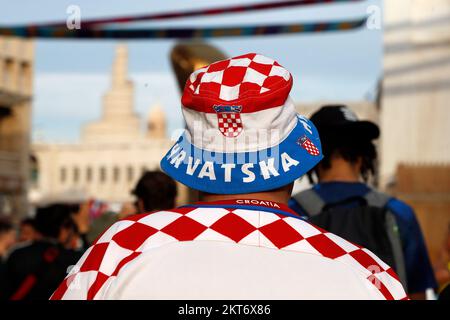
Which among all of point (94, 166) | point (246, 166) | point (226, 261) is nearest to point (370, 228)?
point (246, 166)

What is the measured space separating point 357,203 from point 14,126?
5063 centimetres

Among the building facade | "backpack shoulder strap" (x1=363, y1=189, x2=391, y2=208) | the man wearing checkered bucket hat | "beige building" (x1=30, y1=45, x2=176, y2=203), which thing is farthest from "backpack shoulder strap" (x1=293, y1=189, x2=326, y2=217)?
"beige building" (x1=30, y1=45, x2=176, y2=203)

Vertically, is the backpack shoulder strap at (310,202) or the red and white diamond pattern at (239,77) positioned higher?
the red and white diamond pattern at (239,77)

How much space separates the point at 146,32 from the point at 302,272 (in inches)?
582

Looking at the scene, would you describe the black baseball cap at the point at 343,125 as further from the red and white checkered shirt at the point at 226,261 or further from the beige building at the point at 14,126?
→ the beige building at the point at 14,126

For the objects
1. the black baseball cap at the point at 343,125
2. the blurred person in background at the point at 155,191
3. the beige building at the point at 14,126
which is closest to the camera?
the black baseball cap at the point at 343,125

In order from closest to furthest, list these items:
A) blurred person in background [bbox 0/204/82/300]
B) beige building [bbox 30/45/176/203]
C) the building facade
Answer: blurred person in background [bbox 0/204/82/300] < the building facade < beige building [bbox 30/45/176/203]

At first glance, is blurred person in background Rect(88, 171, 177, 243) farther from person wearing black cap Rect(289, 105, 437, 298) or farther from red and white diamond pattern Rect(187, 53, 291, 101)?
red and white diamond pattern Rect(187, 53, 291, 101)

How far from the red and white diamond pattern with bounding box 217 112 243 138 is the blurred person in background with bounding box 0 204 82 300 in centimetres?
325

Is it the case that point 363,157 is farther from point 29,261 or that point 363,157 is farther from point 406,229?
point 29,261

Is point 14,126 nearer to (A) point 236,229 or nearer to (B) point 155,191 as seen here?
(B) point 155,191

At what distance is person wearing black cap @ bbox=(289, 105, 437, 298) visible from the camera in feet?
10.7

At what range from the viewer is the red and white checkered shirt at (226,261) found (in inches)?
64.3

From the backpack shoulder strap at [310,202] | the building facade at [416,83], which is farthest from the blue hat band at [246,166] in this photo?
the building facade at [416,83]
